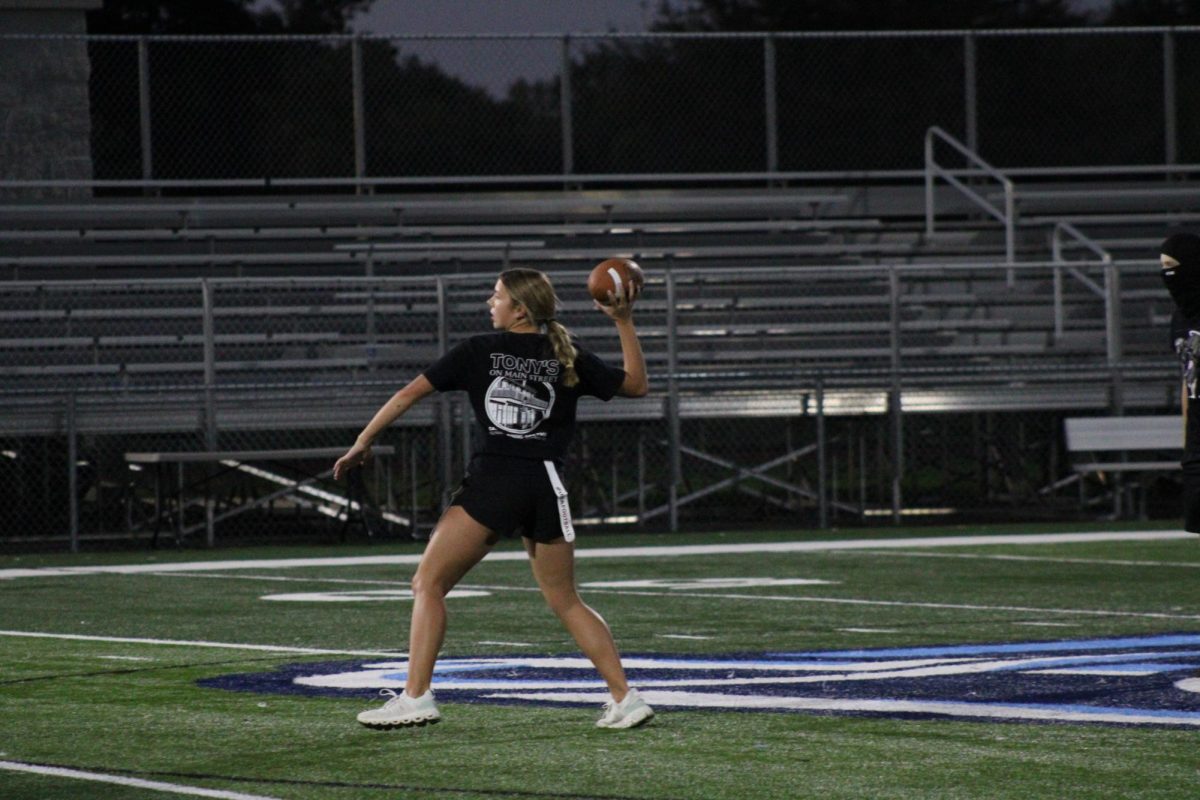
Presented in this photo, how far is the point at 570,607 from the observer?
6.88 meters

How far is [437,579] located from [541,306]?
0.96 meters

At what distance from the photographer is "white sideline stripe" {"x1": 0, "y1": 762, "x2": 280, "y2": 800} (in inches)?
227

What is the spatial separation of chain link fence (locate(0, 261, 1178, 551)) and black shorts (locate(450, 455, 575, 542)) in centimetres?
1067

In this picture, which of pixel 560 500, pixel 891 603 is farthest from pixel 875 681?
pixel 891 603

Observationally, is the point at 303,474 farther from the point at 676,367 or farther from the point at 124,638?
the point at 124,638

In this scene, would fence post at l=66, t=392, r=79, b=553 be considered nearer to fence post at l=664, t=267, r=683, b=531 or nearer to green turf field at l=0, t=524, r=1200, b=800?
green turf field at l=0, t=524, r=1200, b=800

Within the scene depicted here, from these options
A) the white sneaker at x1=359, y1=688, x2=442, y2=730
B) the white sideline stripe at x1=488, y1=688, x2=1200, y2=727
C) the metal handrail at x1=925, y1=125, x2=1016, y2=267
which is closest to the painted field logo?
the white sideline stripe at x1=488, y1=688, x2=1200, y2=727

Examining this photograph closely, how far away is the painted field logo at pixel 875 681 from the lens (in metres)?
7.37

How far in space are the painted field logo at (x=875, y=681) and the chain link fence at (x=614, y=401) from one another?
8861mm

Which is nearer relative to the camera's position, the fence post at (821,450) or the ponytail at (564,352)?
the ponytail at (564,352)

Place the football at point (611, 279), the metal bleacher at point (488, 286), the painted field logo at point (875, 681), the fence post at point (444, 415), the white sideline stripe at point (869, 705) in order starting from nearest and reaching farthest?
1. the football at point (611, 279)
2. the white sideline stripe at point (869, 705)
3. the painted field logo at point (875, 681)
4. the fence post at point (444, 415)
5. the metal bleacher at point (488, 286)

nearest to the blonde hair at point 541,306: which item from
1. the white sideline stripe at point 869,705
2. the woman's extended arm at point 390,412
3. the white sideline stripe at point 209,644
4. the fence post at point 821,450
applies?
the woman's extended arm at point 390,412

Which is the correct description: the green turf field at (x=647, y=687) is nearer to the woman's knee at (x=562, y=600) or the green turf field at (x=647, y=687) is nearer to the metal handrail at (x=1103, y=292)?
the woman's knee at (x=562, y=600)

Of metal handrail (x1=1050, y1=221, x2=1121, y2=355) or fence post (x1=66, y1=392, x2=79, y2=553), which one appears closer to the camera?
fence post (x1=66, y1=392, x2=79, y2=553)
